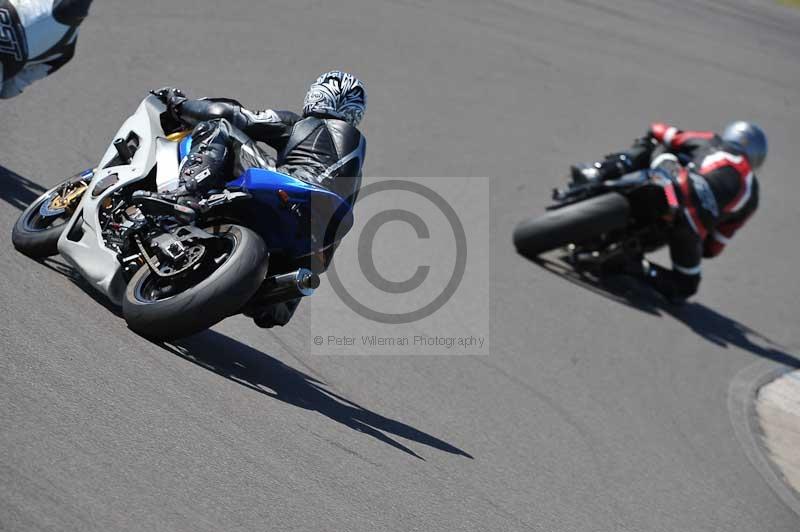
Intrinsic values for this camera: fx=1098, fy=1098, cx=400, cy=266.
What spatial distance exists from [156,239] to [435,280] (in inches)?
140

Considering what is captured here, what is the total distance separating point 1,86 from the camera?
691 cm

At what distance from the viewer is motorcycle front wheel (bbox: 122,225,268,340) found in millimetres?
4738

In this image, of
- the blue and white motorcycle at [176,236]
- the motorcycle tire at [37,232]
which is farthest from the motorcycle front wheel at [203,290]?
the motorcycle tire at [37,232]

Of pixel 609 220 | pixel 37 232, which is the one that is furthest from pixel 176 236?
pixel 609 220

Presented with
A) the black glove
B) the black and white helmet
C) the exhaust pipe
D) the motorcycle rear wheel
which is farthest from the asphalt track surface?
the black and white helmet

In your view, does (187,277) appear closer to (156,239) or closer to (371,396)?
(156,239)

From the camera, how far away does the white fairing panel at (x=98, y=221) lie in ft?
17.5

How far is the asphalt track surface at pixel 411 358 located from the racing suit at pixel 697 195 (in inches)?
13.4

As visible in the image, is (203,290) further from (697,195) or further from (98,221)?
(697,195)

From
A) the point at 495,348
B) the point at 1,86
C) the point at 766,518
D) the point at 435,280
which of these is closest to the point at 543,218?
the point at 435,280

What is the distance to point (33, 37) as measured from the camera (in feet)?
22.4

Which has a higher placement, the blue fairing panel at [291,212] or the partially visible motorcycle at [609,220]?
the blue fairing panel at [291,212]

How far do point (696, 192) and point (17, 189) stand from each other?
5.55 metres

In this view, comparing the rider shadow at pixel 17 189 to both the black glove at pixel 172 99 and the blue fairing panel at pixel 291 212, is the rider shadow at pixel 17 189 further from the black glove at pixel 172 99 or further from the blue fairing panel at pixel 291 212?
the blue fairing panel at pixel 291 212
